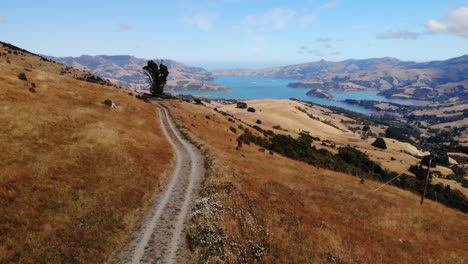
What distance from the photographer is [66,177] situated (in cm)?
2112

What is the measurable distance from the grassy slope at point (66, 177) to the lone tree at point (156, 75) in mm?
44342

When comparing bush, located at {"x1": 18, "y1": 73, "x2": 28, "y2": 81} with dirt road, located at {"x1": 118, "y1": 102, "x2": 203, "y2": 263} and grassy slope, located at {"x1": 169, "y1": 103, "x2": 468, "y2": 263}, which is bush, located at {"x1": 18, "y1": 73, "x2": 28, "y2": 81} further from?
grassy slope, located at {"x1": 169, "y1": 103, "x2": 468, "y2": 263}

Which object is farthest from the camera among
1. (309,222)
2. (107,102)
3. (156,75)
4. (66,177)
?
(156,75)

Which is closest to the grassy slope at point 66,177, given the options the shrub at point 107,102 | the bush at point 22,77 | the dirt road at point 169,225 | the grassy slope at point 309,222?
the dirt road at point 169,225

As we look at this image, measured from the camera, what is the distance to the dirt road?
14055 millimetres

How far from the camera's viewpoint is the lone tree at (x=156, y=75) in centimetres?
8416

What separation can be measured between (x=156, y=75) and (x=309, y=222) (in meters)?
77.8

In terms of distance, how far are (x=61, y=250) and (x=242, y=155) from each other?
1182 inches

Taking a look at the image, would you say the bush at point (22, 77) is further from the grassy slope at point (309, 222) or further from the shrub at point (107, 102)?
the grassy slope at point (309, 222)

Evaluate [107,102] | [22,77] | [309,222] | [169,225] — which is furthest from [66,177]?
[22,77]

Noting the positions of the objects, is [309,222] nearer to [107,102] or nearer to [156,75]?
[107,102]

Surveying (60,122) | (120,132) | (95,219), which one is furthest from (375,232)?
(60,122)

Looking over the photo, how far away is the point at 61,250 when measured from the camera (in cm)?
1348

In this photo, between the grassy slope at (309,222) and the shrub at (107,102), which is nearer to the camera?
the grassy slope at (309,222)
